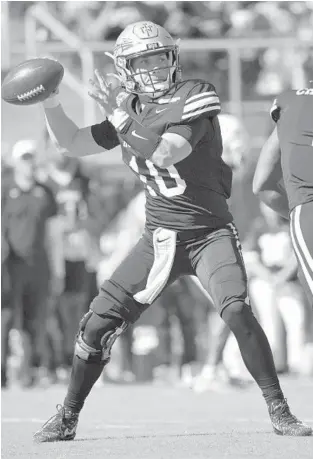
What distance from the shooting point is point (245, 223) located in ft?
34.6

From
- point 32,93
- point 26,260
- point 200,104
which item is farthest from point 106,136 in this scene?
point 26,260

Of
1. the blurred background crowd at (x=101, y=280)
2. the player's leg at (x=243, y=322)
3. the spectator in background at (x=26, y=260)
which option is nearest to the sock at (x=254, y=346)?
the player's leg at (x=243, y=322)

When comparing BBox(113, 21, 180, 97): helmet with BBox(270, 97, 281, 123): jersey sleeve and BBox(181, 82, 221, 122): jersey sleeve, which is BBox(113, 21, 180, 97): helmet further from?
BBox(270, 97, 281, 123): jersey sleeve

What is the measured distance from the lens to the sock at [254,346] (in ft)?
20.6

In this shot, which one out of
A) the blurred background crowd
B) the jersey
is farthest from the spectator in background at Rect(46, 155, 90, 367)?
the jersey

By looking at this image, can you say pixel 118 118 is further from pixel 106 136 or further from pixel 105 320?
pixel 105 320

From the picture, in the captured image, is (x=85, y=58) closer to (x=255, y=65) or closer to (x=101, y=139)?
(x=255, y=65)

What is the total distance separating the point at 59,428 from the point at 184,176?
4.61ft

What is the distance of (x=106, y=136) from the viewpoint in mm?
6727

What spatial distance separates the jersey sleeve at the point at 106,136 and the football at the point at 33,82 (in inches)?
12.4

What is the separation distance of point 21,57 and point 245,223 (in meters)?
3.15

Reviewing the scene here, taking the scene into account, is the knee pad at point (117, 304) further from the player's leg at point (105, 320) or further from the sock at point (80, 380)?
the sock at point (80, 380)

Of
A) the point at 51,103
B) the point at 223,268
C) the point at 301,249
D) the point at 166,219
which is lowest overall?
the point at 223,268

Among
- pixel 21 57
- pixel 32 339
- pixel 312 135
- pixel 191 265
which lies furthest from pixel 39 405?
pixel 21 57
